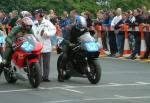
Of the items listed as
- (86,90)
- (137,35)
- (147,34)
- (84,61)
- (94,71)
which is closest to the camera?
(86,90)

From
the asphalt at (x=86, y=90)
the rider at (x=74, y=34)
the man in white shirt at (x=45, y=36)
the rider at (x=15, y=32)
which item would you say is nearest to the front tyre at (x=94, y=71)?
the asphalt at (x=86, y=90)

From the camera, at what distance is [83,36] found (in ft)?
55.0

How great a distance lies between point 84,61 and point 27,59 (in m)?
1.65

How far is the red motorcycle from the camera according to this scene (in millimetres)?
15664

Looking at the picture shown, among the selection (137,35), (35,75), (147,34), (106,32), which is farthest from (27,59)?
(106,32)

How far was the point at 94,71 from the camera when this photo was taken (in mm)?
16500

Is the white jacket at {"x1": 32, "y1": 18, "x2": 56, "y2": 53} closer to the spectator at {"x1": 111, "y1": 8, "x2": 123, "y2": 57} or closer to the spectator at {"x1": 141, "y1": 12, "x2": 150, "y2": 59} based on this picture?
the spectator at {"x1": 141, "y1": 12, "x2": 150, "y2": 59}

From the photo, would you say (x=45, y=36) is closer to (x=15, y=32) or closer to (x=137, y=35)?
(x=15, y=32)

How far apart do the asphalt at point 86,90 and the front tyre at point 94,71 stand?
186 millimetres

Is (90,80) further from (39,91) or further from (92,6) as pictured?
(92,6)

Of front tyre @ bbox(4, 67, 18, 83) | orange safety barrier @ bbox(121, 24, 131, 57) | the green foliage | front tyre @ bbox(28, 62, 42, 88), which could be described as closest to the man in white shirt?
front tyre @ bbox(4, 67, 18, 83)

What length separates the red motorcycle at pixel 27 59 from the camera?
51.4ft

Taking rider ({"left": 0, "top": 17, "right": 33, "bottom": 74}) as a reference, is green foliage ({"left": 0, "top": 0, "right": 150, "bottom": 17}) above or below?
below

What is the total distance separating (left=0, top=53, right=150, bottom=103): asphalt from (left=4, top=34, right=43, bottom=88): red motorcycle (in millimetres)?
275
